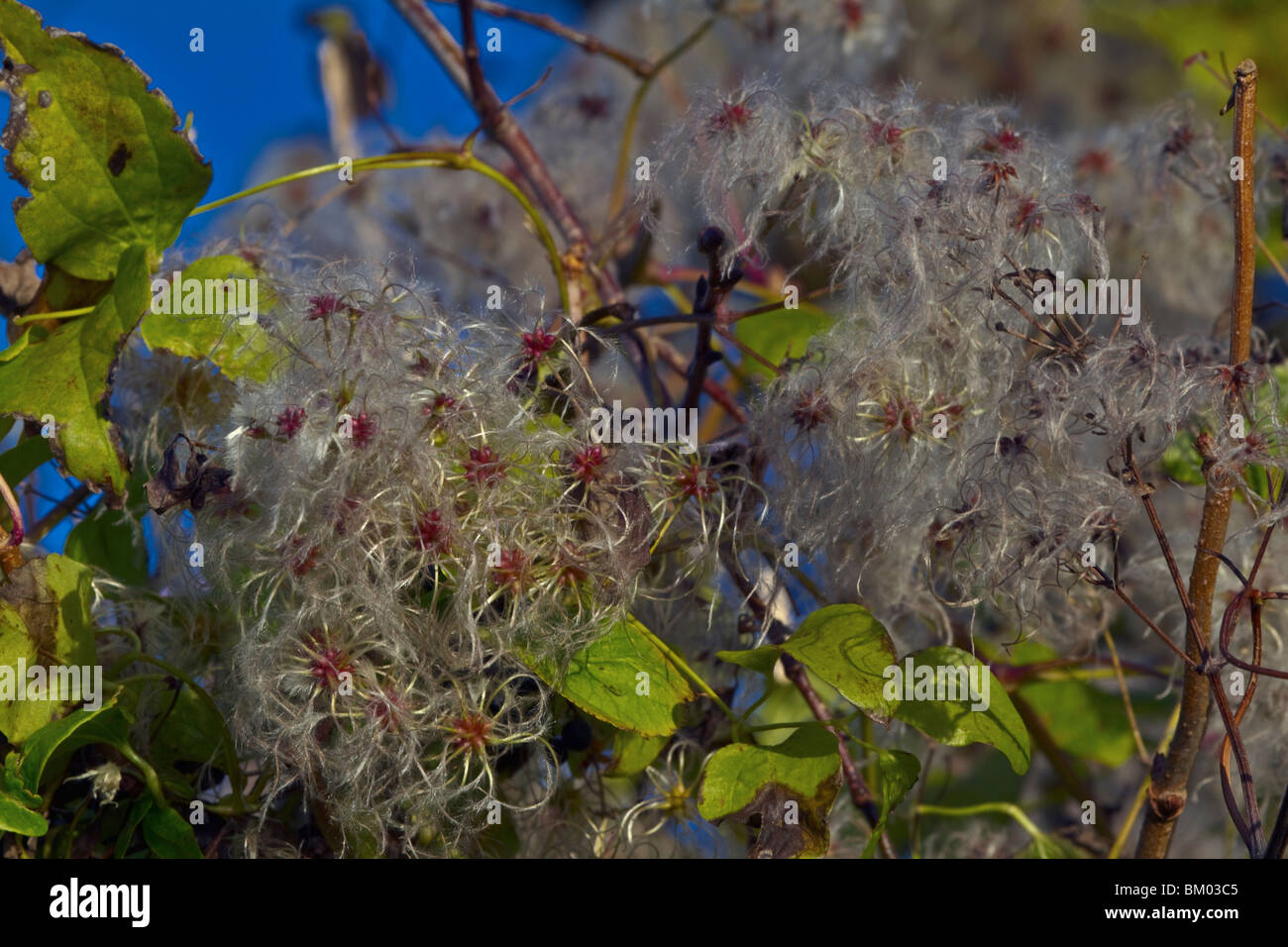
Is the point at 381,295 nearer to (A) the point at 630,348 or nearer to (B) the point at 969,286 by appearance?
(A) the point at 630,348

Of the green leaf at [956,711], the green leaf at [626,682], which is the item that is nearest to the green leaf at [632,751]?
the green leaf at [626,682]

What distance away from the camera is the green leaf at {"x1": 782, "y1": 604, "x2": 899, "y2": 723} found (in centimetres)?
72

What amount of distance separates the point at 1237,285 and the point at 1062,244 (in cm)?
14

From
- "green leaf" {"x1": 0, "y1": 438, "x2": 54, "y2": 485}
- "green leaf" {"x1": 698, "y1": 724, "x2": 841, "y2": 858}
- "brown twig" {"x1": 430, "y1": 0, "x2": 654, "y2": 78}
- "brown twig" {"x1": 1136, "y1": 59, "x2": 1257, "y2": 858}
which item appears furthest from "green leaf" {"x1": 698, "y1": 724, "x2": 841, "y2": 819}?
"brown twig" {"x1": 430, "y1": 0, "x2": 654, "y2": 78}

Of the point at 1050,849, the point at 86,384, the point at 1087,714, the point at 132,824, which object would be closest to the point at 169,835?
the point at 132,824

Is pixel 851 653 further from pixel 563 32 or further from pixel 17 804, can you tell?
pixel 563 32

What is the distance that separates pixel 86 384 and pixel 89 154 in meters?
0.18

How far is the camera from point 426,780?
2.41 ft

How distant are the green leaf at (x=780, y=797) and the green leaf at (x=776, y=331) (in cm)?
34

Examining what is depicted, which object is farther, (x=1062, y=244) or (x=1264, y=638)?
(x=1264, y=638)

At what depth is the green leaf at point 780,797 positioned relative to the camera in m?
0.73

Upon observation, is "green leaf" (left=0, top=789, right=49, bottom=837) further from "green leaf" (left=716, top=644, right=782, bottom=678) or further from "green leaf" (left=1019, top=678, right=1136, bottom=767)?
"green leaf" (left=1019, top=678, right=1136, bottom=767)

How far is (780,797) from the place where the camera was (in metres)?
0.73
